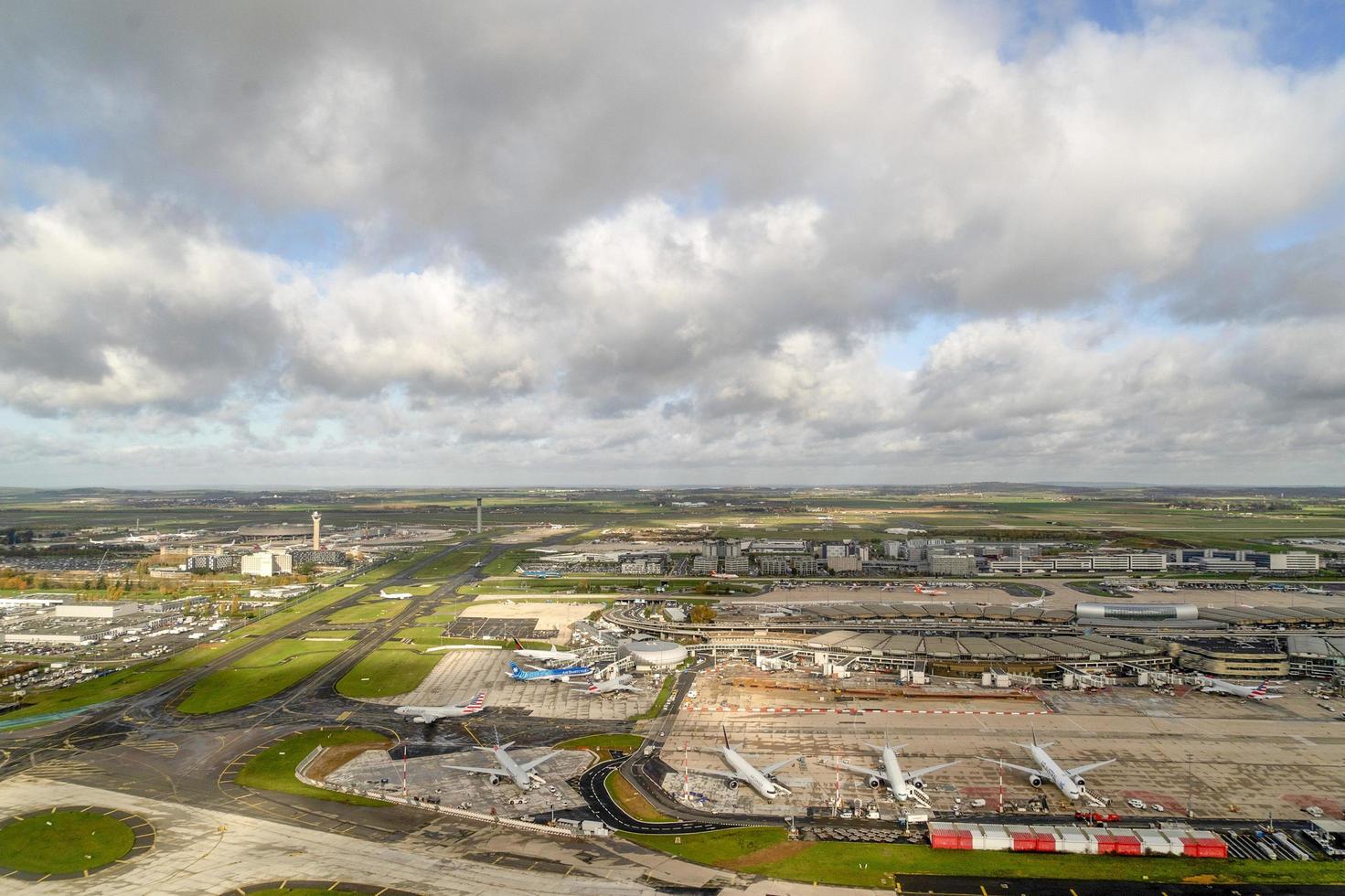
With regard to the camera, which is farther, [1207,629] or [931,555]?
[931,555]

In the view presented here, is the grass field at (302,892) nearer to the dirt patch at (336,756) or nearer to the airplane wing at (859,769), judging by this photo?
the dirt patch at (336,756)

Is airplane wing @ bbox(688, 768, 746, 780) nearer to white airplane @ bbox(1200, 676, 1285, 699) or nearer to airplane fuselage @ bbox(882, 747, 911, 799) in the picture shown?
airplane fuselage @ bbox(882, 747, 911, 799)

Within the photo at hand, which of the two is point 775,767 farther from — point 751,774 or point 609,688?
point 609,688

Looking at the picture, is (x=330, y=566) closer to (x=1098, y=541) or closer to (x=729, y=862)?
(x=729, y=862)

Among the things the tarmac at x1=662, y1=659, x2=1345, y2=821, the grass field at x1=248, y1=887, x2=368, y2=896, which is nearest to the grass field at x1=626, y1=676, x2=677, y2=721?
the tarmac at x1=662, y1=659, x2=1345, y2=821

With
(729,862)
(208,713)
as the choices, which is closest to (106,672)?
(208,713)

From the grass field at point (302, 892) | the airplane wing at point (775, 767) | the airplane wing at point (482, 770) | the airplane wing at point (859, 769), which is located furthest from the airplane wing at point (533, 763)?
the airplane wing at point (859, 769)
